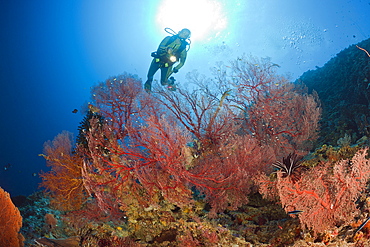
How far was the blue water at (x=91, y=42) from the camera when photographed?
43.8 meters

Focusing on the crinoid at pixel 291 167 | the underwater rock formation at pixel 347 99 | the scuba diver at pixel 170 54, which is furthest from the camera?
the scuba diver at pixel 170 54

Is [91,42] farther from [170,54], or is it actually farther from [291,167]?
[291,167]

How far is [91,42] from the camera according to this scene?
265ft

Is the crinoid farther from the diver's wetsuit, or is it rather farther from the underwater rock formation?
the diver's wetsuit


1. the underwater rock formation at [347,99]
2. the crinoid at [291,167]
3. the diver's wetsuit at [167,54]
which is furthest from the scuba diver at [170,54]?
the underwater rock formation at [347,99]

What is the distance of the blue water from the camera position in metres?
43.8

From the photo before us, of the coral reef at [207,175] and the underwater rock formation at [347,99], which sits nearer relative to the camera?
the coral reef at [207,175]

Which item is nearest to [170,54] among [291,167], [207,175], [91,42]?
[207,175]

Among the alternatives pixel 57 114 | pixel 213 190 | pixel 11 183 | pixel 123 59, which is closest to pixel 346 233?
pixel 213 190

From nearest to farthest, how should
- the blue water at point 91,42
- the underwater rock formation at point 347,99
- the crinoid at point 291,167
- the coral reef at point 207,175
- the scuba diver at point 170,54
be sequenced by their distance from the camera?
the coral reef at point 207,175
the crinoid at point 291,167
the underwater rock formation at point 347,99
the scuba diver at point 170,54
the blue water at point 91,42

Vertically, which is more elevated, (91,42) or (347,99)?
(91,42)

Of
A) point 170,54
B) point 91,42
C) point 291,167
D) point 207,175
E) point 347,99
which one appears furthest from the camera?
point 91,42

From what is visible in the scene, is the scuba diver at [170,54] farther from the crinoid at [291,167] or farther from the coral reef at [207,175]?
the crinoid at [291,167]

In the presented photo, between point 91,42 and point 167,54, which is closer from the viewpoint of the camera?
point 167,54
